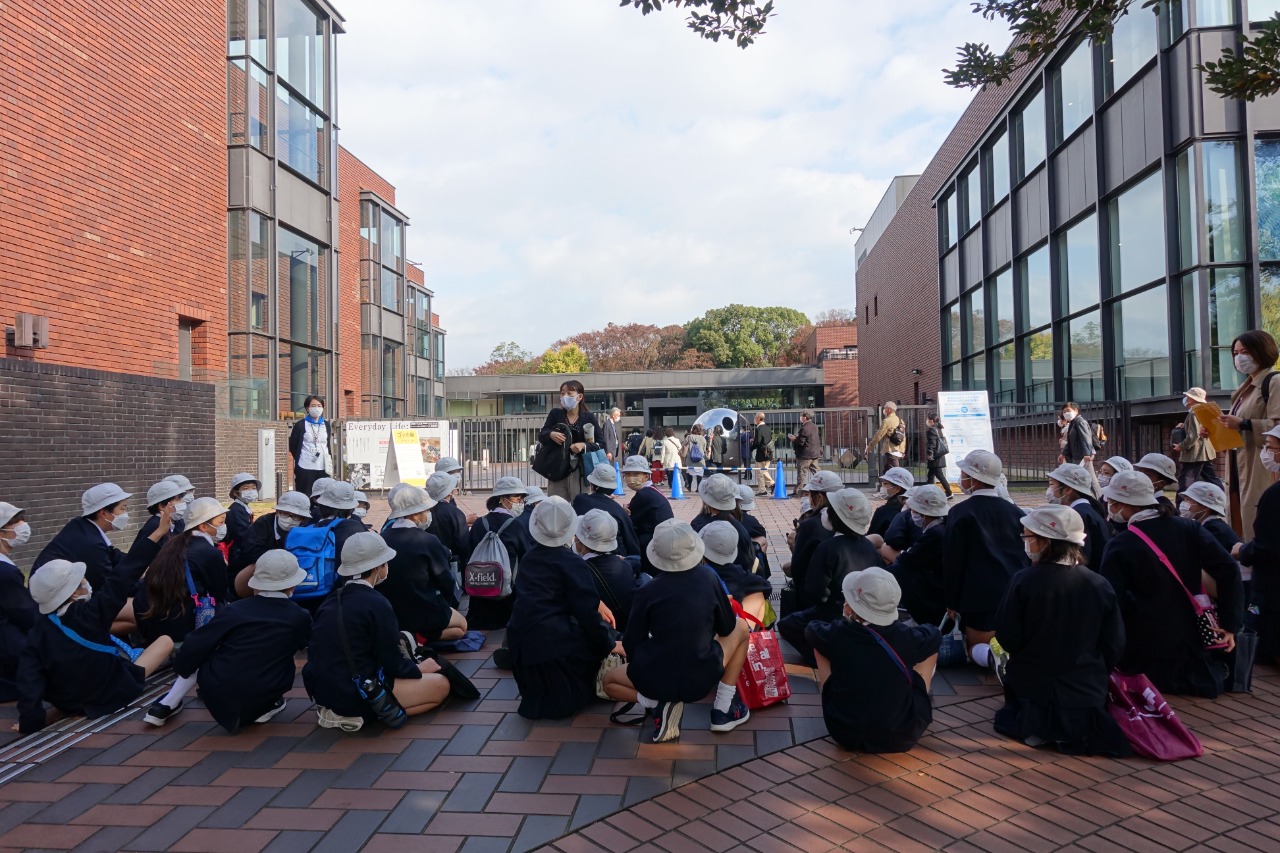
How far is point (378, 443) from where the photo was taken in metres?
19.5

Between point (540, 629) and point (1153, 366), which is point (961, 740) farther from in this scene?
point (1153, 366)

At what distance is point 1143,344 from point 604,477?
11.8m

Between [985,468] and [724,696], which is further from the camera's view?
[985,468]

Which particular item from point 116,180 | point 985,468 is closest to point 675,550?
point 985,468

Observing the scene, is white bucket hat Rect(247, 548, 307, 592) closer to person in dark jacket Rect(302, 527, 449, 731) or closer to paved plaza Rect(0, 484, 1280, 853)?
person in dark jacket Rect(302, 527, 449, 731)

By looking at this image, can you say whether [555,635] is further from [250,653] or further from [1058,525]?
[1058,525]

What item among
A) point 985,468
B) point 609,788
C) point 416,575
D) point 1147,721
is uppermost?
point 985,468

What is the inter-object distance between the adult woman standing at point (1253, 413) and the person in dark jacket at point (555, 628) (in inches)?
186

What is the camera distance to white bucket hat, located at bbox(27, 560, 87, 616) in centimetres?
472

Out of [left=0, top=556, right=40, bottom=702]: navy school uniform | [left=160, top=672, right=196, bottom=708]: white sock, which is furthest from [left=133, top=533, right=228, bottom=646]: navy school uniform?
[left=160, top=672, right=196, bottom=708]: white sock

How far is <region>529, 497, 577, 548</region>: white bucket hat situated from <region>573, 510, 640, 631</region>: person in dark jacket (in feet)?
0.79

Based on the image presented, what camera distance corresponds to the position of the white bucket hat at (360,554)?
474 centimetres

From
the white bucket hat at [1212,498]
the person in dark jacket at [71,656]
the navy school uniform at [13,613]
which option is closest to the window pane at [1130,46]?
the white bucket hat at [1212,498]

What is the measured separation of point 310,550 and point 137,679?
132 centimetres
